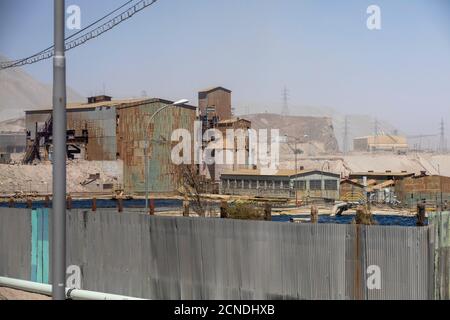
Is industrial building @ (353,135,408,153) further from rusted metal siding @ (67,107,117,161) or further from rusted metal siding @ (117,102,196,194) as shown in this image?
rusted metal siding @ (67,107,117,161)

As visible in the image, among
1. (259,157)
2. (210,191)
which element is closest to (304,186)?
(210,191)

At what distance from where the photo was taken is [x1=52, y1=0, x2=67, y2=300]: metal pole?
6.98 m

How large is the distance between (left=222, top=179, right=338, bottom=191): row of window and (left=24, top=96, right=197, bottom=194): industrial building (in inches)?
333

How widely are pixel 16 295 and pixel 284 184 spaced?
233ft

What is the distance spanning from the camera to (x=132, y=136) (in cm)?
8525

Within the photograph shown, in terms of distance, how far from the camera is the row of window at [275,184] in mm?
83081

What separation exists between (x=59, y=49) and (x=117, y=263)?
6965 millimetres

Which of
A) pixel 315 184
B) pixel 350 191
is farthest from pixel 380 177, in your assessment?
pixel 350 191

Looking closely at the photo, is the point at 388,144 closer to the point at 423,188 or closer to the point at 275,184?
the point at 275,184

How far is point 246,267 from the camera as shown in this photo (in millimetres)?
11477

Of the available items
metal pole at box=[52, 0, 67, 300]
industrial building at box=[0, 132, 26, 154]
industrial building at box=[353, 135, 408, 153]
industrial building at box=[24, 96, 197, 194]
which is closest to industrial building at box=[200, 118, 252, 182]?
industrial building at box=[24, 96, 197, 194]

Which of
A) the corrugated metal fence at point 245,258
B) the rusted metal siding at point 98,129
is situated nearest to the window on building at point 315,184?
the rusted metal siding at point 98,129

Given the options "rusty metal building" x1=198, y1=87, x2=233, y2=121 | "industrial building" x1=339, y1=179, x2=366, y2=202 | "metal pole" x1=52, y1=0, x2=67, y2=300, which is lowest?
"industrial building" x1=339, y1=179, x2=366, y2=202
